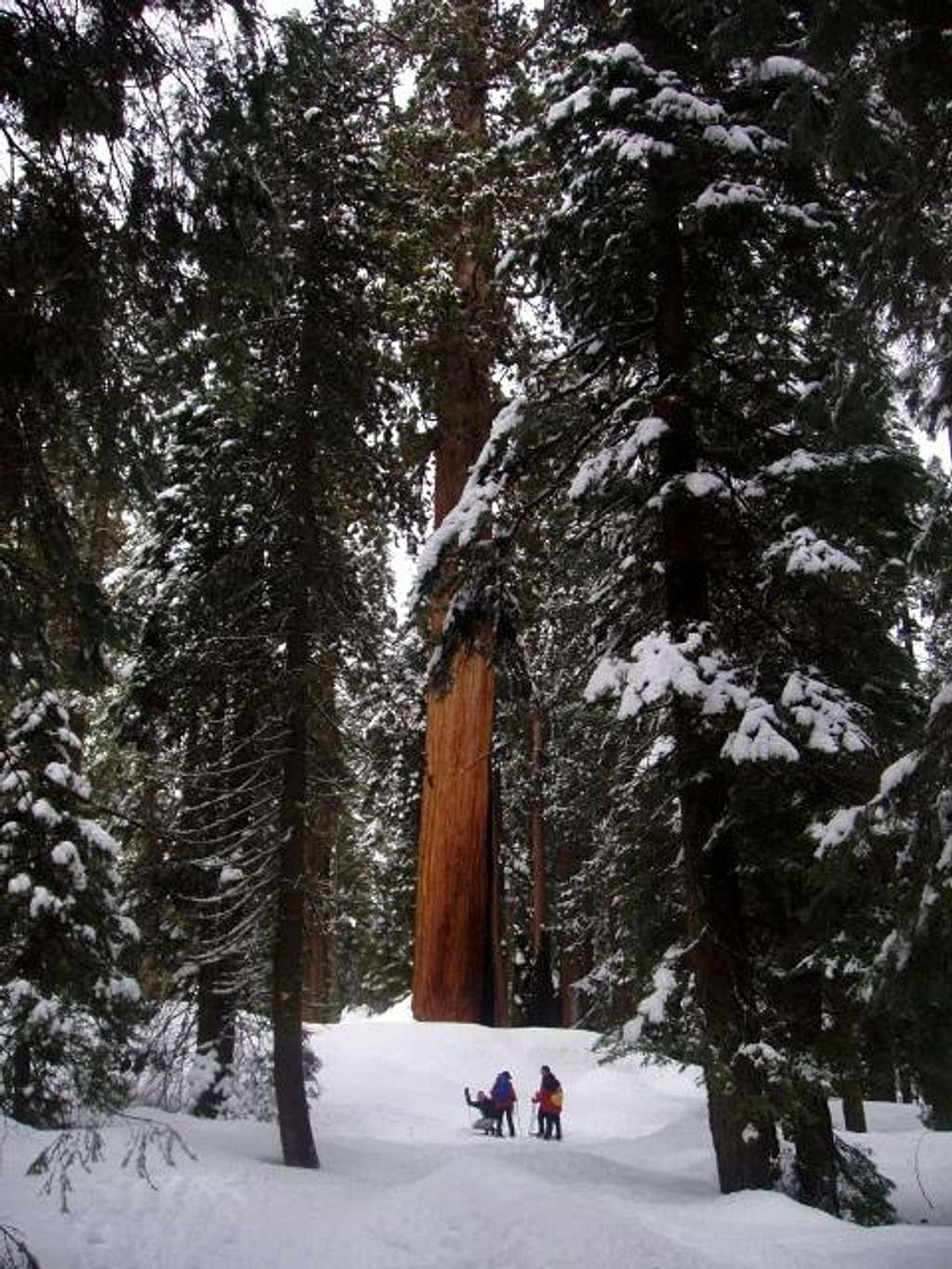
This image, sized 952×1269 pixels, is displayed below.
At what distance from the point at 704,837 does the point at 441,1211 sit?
3295 millimetres

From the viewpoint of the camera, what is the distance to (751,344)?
9977 millimetres

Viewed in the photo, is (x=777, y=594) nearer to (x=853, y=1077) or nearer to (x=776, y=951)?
(x=776, y=951)

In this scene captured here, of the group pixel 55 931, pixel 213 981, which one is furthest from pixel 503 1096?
pixel 55 931

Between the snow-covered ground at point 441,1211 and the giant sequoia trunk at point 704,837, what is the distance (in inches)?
21.6

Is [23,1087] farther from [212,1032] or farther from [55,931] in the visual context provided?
[212,1032]

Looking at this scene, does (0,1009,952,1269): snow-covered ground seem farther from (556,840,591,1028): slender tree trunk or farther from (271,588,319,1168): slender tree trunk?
(556,840,591,1028): slender tree trunk

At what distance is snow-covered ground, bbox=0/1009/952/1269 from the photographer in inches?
257

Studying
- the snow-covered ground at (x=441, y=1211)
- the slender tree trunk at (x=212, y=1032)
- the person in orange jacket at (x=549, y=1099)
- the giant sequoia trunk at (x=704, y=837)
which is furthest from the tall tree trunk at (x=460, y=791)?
the giant sequoia trunk at (x=704, y=837)

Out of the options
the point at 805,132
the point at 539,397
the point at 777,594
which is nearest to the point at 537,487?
the point at 539,397

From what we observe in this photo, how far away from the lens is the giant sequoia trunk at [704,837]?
7.69 meters

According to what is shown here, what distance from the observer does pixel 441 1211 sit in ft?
25.4

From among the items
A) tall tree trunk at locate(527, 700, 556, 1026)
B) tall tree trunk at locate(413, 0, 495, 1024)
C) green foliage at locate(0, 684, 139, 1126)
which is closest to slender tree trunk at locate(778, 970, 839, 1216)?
green foliage at locate(0, 684, 139, 1126)

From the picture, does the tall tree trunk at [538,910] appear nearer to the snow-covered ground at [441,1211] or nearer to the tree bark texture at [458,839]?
the tree bark texture at [458,839]

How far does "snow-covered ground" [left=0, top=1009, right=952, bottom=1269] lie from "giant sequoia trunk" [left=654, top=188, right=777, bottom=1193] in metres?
0.55
